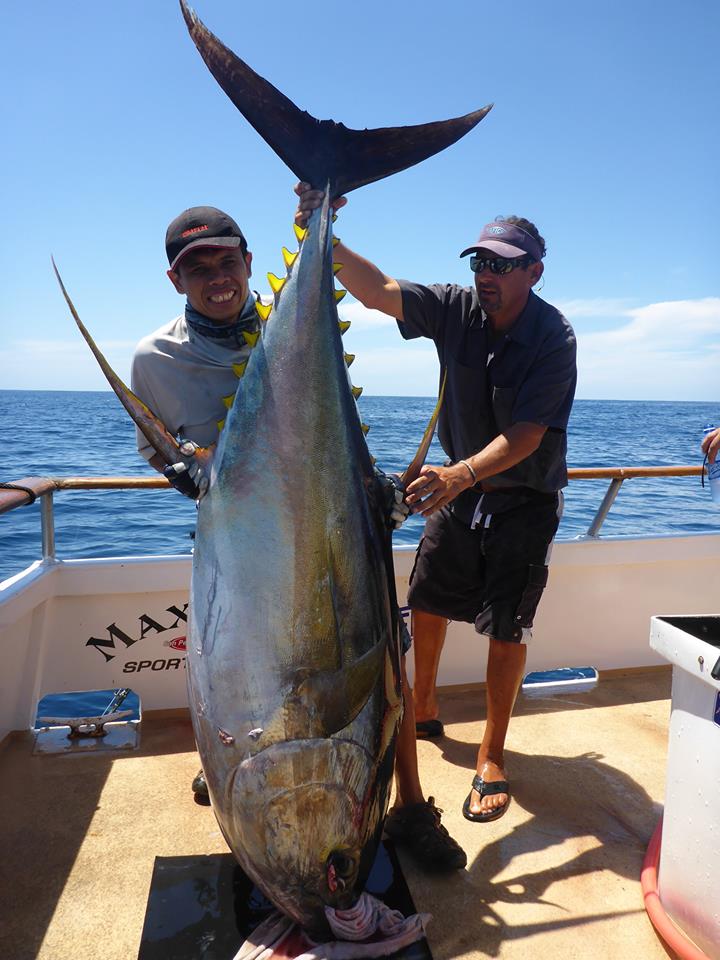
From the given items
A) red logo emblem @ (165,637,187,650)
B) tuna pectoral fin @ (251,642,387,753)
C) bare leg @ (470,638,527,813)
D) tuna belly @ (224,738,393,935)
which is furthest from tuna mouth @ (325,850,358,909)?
red logo emblem @ (165,637,187,650)

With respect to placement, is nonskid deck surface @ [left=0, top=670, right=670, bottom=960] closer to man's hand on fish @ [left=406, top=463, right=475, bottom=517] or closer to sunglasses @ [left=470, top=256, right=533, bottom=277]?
man's hand on fish @ [left=406, top=463, right=475, bottom=517]

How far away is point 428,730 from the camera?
272 cm

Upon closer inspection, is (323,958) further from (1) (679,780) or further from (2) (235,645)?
(1) (679,780)

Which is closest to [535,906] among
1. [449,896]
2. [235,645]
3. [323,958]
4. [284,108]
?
[449,896]

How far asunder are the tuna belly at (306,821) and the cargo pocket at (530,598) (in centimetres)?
110

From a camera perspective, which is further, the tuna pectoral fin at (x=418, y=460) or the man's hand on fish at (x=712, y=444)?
the man's hand on fish at (x=712, y=444)

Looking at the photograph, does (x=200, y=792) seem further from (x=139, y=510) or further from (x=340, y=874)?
(x=139, y=510)

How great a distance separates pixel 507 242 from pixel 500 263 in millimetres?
68

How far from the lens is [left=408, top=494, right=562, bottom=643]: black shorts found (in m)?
2.38

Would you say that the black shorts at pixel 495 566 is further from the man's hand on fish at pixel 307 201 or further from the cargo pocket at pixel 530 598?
the man's hand on fish at pixel 307 201

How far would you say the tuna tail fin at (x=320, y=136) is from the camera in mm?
1446

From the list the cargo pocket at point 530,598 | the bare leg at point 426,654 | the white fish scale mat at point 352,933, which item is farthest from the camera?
the bare leg at point 426,654

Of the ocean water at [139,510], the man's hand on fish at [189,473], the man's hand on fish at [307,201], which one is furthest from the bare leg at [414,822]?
the ocean water at [139,510]

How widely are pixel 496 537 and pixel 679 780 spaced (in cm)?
97
